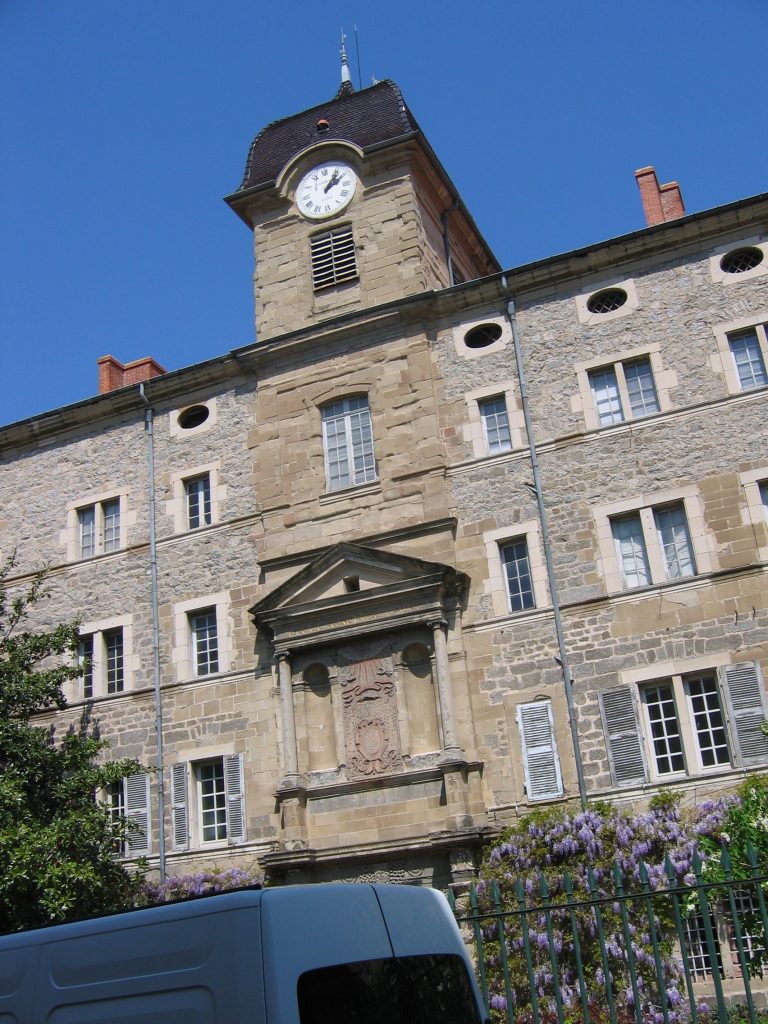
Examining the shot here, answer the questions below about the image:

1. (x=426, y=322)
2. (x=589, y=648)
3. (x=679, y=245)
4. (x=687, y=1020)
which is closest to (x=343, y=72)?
(x=426, y=322)

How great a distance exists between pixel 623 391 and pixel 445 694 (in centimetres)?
593

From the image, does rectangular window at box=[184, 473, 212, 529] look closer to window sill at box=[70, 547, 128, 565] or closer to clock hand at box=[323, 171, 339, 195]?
window sill at box=[70, 547, 128, 565]

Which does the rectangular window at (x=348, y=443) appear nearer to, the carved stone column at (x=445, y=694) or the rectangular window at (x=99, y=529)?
the carved stone column at (x=445, y=694)

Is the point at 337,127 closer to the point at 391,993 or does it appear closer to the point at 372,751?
the point at 372,751

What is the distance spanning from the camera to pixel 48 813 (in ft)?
59.7

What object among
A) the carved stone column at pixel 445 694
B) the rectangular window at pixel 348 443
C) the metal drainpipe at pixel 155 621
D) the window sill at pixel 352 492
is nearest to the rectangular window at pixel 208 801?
the metal drainpipe at pixel 155 621

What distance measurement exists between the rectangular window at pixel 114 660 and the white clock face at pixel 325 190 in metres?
9.25

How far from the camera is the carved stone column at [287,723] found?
1847cm

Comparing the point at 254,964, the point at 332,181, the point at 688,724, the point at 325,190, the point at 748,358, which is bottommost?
the point at 254,964

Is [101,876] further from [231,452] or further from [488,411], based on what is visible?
[488,411]

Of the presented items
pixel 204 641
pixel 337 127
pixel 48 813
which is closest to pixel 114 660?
pixel 204 641

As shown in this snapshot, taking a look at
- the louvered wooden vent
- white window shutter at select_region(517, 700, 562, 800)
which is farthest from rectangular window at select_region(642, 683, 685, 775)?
the louvered wooden vent

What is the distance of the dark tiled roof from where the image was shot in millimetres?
23016

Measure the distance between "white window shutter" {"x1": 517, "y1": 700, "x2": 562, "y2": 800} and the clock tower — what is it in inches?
329
